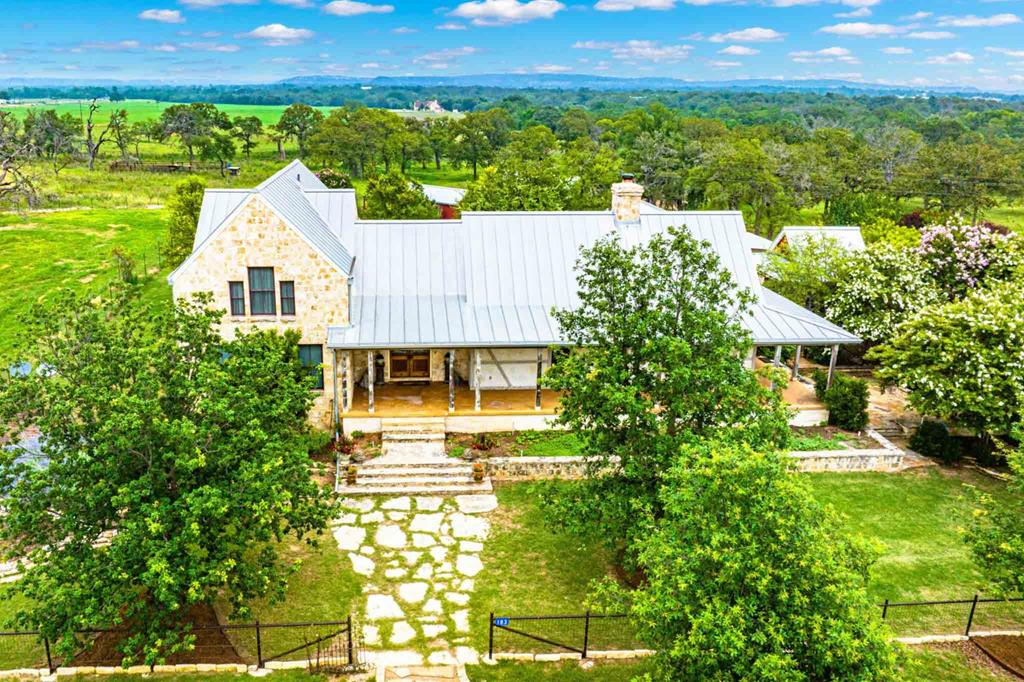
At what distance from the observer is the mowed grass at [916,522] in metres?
18.1

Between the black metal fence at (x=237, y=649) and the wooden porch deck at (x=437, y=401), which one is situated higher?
the wooden porch deck at (x=437, y=401)

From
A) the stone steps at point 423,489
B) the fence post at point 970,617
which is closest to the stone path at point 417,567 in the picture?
the stone steps at point 423,489

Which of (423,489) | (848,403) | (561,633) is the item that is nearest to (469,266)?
(423,489)

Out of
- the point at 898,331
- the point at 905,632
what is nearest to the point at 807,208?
the point at 898,331

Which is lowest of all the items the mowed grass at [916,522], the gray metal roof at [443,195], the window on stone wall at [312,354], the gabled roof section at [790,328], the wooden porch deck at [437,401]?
the mowed grass at [916,522]

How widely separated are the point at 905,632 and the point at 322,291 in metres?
18.3

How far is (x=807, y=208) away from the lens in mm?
76500

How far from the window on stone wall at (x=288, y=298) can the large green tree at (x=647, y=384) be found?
10562 millimetres

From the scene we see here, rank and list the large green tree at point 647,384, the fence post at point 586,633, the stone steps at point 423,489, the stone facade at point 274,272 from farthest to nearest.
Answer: the stone facade at point 274,272, the stone steps at point 423,489, the large green tree at point 647,384, the fence post at point 586,633

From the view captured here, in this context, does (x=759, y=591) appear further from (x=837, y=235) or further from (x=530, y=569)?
(x=837, y=235)

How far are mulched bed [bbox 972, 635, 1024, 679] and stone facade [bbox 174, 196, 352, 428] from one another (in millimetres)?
18216

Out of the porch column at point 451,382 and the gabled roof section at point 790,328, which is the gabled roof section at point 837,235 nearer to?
the gabled roof section at point 790,328

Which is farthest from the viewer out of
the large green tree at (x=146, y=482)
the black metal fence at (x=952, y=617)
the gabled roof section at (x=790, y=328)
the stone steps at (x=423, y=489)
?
the gabled roof section at (x=790, y=328)

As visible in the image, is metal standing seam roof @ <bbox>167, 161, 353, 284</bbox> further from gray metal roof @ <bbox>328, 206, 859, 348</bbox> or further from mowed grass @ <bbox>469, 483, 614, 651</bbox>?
mowed grass @ <bbox>469, 483, 614, 651</bbox>
